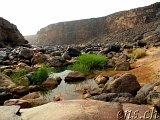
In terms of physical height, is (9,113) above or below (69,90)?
above

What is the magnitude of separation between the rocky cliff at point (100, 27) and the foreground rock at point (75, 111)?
38699 millimetres

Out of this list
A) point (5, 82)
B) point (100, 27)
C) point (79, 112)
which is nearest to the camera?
point (79, 112)

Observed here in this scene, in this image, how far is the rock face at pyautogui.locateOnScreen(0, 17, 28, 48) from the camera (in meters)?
27.6

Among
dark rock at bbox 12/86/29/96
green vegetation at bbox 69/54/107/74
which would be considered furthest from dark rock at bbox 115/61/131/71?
→ dark rock at bbox 12/86/29/96

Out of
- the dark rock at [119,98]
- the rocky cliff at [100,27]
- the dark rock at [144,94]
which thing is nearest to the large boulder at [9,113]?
the dark rock at [119,98]

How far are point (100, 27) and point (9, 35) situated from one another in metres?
29.1

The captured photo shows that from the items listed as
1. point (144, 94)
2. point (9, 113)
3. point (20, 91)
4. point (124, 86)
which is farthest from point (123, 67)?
point (9, 113)

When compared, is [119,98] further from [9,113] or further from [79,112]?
[9,113]

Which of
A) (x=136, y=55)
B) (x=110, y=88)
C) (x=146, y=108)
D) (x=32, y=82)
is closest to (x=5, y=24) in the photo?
(x=136, y=55)

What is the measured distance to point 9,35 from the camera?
28438mm

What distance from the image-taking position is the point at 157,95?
14.2ft

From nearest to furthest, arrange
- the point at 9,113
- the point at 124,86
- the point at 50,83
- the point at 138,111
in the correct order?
the point at 138,111 < the point at 9,113 < the point at 124,86 < the point at 50,83

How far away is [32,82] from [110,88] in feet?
10.4

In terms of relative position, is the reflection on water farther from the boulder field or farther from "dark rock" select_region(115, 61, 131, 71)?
the boulder field
